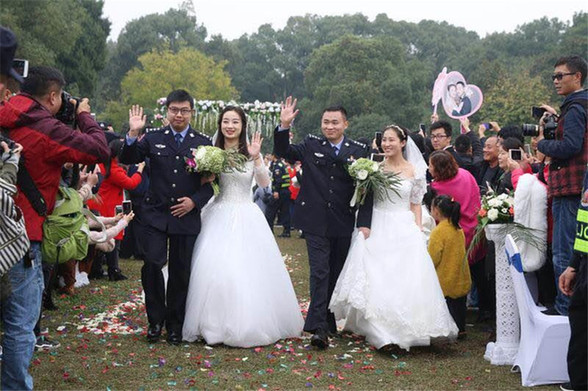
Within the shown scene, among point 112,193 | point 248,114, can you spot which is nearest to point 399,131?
point 112,193

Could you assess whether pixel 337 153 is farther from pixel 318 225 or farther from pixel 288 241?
pixel 288 241

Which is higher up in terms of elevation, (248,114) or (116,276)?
(248,114)

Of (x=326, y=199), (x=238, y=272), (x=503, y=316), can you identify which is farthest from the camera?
(x=326, y=199)

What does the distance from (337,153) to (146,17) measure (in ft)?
264

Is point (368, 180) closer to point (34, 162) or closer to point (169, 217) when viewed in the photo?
point (169, 217)

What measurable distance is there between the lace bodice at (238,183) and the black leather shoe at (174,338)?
1409mm

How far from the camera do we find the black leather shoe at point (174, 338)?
22.9ft

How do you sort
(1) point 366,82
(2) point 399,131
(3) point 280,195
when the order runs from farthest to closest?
(1) point 366,82 → (3) point 280,195 → (2) point 399,131

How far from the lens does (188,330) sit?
7.09 metres

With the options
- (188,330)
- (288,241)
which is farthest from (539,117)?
(288,241)

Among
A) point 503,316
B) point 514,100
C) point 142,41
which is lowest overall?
point 503,316

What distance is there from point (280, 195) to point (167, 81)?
1552 inches

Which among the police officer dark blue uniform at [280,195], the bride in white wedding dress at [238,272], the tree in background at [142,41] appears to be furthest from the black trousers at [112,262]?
the tree in background at [142,41]

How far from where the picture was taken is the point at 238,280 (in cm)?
700
